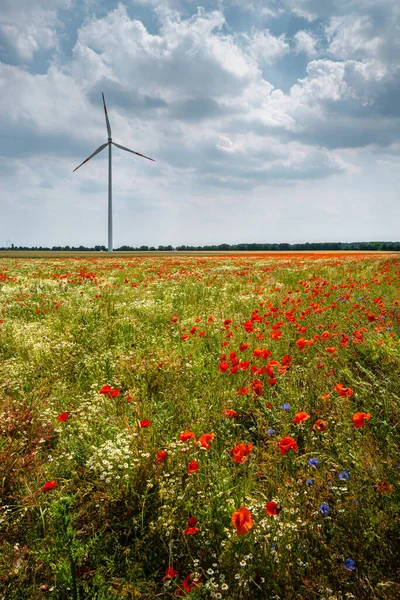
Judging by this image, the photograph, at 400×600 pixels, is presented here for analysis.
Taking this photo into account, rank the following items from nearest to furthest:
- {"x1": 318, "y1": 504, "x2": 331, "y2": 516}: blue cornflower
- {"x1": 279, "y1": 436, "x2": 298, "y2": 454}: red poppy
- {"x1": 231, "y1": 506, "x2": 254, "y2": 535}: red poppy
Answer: {"x1": 231, "y1": 506, "x2": 254, "y2": 535}: red poppy
{"x1": 318, "y1": 504, "x2": 331, "y2": 516}: blue cornflower
{"x1": 279, "y1": 436, "x2": 298, "y2": 454}: red poppy

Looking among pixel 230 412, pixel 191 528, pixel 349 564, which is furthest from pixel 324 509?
pixel 230 412

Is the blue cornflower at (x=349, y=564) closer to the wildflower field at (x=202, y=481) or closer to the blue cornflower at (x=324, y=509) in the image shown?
the wildflower field at (x=202, y=481)

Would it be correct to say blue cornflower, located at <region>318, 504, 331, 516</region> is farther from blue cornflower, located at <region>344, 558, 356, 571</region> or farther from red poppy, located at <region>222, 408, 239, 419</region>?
red poppy, located at <region>222, 408, 239, 419</region>

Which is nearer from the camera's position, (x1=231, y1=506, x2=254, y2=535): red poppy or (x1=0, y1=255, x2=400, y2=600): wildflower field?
(x1=231, y1=506, x2=254, y2=535): red poppy

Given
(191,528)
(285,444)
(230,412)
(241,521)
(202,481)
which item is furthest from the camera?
(230,412)

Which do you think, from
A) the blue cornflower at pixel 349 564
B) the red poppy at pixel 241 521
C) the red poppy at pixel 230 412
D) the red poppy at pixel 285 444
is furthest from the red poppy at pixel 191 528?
the red poppy at pixel 230 412

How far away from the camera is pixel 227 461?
2.88 m

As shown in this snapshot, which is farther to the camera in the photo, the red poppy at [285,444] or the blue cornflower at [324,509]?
the red poppy at [285,444]

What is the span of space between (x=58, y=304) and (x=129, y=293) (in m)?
2.18

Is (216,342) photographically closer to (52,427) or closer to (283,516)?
(52,427)

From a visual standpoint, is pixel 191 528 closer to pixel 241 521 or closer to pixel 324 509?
pixel 241 521

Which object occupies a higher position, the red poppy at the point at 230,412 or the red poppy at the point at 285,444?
the red poppy at the point at 285,444

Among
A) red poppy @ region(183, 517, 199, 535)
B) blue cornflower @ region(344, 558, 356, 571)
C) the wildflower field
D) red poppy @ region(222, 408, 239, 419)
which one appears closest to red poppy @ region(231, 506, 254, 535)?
the wildflower field

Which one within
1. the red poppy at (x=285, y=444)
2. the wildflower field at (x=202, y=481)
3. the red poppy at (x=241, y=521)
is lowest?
the wildflower field at (x=202, y=481)
